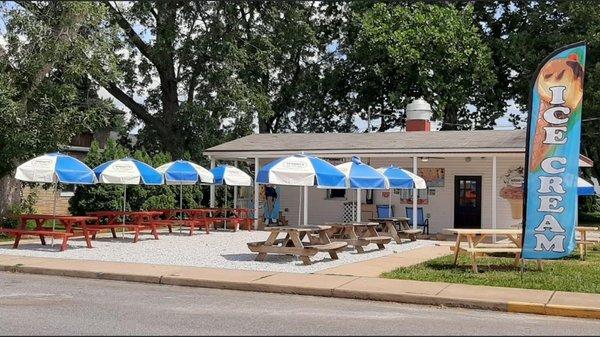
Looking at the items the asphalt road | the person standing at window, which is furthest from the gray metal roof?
the asphalt road

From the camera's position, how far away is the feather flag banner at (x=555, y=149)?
11391 millimetres

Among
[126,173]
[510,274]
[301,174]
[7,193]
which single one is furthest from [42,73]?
[510,274]

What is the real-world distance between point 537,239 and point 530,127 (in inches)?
77.4

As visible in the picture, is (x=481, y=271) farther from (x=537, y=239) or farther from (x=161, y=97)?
(x=161, y=97)

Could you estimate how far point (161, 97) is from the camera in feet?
125

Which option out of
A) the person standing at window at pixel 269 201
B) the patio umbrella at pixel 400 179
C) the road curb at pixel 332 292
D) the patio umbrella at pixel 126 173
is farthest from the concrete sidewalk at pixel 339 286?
the person standing at window at pixel 269 201

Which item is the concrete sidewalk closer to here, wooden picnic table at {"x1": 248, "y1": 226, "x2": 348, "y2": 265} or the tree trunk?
wooden picnic table at {"x1": 248, "y1": 226, "x2": 348, "y2": 265}

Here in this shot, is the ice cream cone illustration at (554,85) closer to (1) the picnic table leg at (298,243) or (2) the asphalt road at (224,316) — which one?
(2) the asphalt road at (224,316)

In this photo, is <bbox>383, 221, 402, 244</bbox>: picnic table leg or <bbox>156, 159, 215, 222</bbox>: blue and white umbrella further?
<bbox>156, 159, 215, 222</bbox>: blue and white umbrella

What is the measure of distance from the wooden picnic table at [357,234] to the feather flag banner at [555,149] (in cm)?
595

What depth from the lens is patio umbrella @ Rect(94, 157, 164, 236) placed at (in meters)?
18.9

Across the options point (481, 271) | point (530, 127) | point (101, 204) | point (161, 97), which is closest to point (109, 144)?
point (101, 204)

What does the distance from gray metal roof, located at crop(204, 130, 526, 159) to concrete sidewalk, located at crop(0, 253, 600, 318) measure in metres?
11.4

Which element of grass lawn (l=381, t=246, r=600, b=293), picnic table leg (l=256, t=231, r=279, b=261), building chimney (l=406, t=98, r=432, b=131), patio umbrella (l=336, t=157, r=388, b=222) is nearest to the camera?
grass lawn (l=381, t=246, r=600, b=293)
